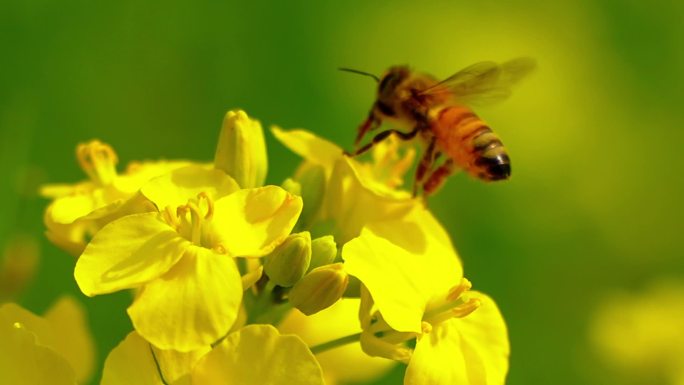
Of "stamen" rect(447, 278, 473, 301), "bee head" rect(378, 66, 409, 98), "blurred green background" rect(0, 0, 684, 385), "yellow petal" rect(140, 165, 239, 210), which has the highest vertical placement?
"bee head" rect(378, 66, 409, 98)

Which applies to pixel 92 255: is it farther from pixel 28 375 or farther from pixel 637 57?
pixel 637 57

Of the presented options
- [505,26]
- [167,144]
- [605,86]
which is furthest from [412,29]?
[167,144]

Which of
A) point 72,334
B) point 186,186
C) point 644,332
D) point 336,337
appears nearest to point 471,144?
point 336,337

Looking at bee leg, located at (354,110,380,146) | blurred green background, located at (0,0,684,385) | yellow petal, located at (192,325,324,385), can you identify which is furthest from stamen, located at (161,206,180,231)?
blurred green background, located at (0,0,684,385)

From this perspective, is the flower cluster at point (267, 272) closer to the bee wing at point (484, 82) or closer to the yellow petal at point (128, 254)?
the yellow petal at point (128, 254)

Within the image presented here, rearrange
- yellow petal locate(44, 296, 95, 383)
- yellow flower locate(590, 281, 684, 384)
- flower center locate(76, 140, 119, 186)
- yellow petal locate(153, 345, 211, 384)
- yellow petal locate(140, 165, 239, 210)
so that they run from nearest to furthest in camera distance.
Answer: yellow petal locate(153, 345, 211, 384) < yellow petal locate(140, 165, 239, 210) < yellow petal locate(44, 296, 95, 383) < flower center locate(76, 140, 119, 186) < yellow flower locate(590, 281, 684, 384)

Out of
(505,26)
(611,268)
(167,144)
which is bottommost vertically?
(611,268)

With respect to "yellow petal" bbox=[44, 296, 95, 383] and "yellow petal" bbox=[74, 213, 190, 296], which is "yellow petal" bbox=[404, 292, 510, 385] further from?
"yellow petal" bbox=[44, 296, 95, 383]
